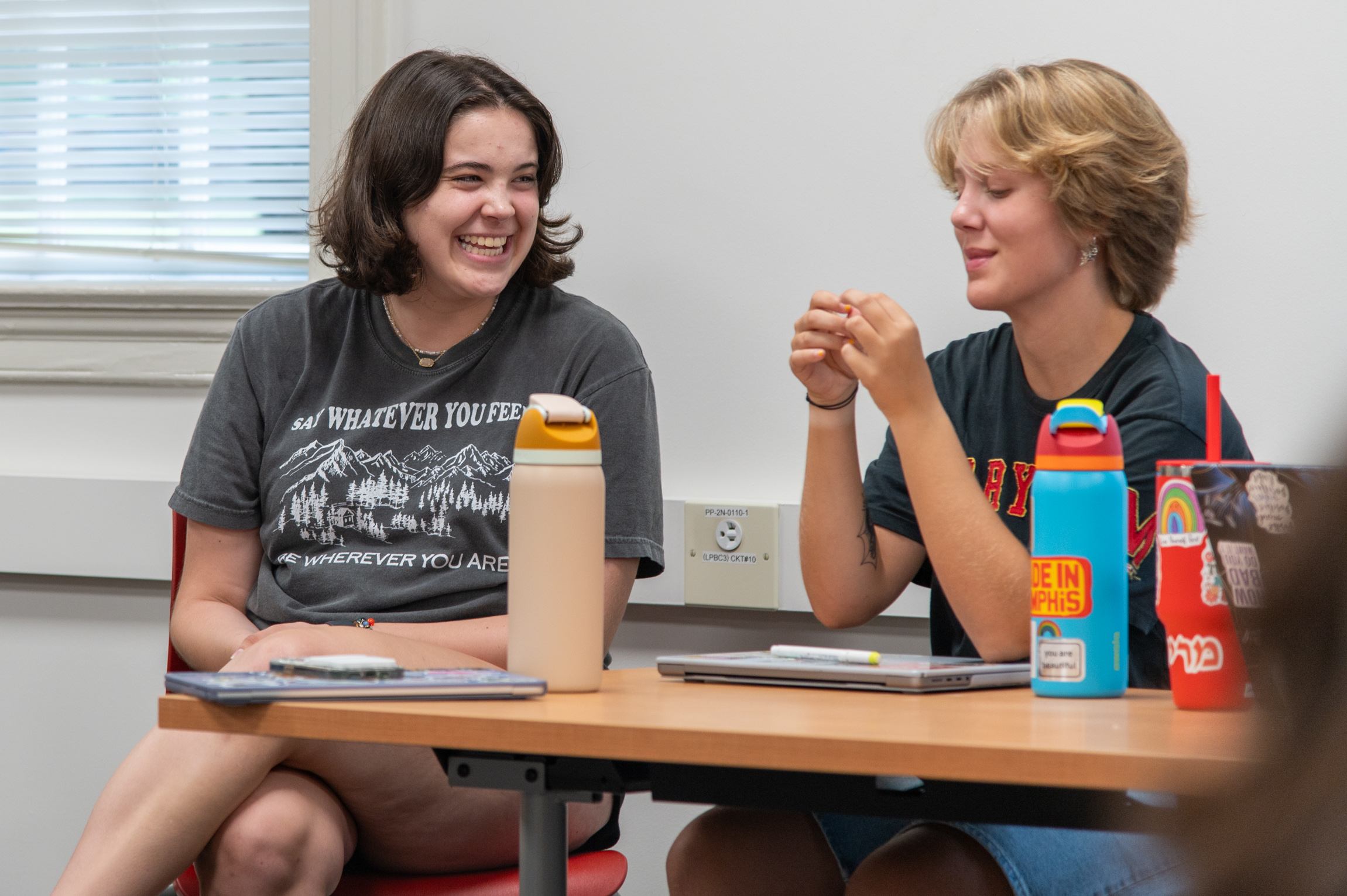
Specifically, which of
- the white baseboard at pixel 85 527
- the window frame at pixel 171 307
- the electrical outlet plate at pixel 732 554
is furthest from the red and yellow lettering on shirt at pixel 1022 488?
the white baseboard at pixel 85 527

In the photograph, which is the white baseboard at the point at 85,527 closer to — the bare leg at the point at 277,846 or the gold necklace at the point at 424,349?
the gold necklace at the point at 424,349

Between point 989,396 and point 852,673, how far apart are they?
56 cm

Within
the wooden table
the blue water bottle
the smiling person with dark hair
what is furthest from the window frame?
the blue water bottle

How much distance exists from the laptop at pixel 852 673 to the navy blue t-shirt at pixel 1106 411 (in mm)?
185

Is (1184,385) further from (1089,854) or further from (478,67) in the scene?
(478,67)

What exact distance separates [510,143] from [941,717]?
3.50 feet

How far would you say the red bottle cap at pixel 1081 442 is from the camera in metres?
0.98

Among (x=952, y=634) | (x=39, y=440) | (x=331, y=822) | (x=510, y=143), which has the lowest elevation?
(x=331, y=822)

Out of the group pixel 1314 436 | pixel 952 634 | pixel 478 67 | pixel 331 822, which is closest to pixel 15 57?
pixel 478 67

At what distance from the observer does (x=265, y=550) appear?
5.49 feet

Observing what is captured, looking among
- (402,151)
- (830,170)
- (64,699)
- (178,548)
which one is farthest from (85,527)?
(830,170)

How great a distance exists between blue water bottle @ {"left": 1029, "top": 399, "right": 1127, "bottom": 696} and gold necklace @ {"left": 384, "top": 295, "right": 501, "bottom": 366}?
0.89m

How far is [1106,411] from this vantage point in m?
1.34

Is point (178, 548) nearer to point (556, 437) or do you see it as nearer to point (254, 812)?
point (254, 812)
